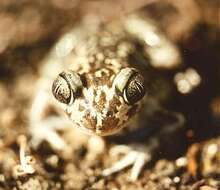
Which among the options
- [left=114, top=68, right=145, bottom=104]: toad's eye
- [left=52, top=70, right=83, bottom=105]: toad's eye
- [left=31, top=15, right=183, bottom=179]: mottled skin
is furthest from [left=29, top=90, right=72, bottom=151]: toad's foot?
[left=114, top=68, right=145, bottom=104]: toad's eye

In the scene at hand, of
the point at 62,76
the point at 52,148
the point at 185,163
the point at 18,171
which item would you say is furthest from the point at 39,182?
the point at 185,163

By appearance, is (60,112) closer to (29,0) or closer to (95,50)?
(95,50)

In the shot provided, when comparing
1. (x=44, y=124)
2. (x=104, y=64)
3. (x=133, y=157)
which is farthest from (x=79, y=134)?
(x=104, y=64)

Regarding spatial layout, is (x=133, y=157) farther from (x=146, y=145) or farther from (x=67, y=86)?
(x=67, y=86)

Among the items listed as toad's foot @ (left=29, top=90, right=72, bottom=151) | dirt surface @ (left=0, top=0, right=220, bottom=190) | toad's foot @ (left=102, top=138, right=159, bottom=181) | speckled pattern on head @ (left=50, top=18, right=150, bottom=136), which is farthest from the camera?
toad's foot @ (left=29, top=90, right=72, bottom=151)

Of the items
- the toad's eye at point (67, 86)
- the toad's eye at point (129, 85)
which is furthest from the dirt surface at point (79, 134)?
the toad's eye at point (129, 85)

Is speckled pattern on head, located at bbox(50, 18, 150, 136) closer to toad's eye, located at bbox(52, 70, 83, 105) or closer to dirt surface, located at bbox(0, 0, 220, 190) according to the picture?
toad's eye, located at bbox(52, 70, 83, 105)
